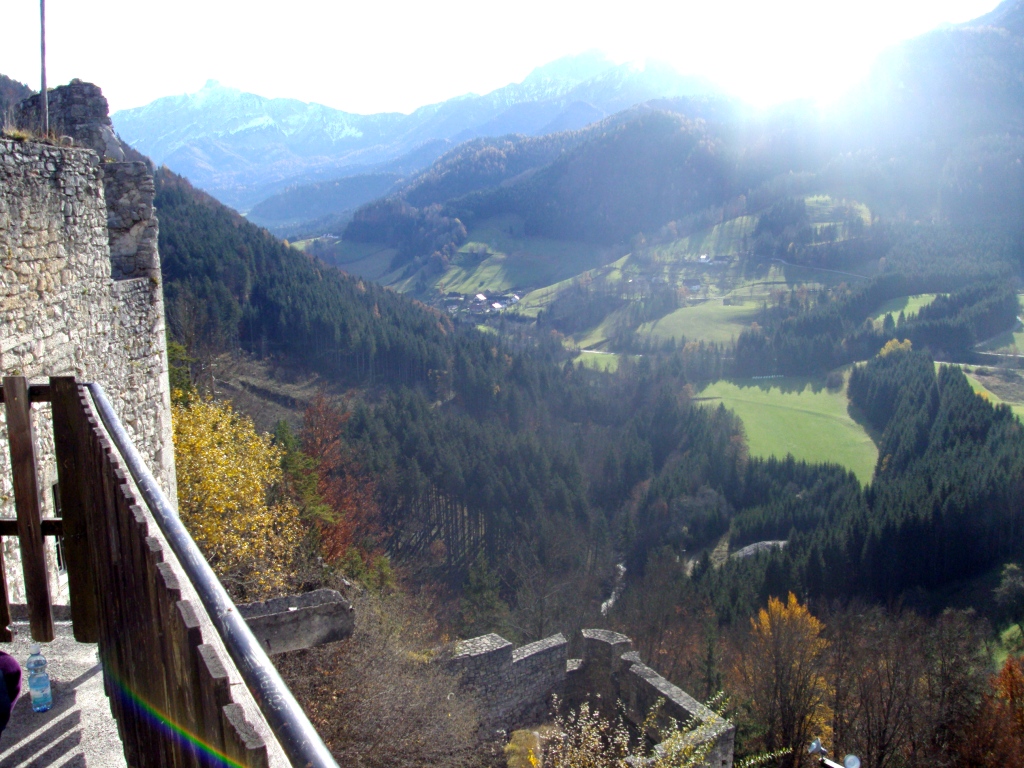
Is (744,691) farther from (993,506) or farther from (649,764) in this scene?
(993,506)

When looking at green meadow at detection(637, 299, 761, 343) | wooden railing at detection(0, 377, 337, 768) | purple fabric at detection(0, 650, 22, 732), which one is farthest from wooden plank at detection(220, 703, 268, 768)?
green meadow at detection(637, 299, 761, 343)

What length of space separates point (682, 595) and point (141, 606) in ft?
168

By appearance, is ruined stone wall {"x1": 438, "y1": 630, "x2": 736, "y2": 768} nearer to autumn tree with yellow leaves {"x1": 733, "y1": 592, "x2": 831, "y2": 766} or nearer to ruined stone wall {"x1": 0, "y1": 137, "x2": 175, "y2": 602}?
autumn tree with yellow leaves {"x1": 733, "y1": 592, "x2": 831, "y2": 766}

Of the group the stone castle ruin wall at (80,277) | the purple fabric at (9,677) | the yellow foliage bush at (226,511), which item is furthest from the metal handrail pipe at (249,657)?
the yellow foliage bush at (226,511)

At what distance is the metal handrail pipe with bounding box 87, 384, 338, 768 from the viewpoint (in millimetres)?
2041

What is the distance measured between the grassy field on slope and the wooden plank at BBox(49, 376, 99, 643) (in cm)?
8976

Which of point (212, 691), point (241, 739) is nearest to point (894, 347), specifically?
point (212, 691)

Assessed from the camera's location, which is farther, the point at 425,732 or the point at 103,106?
the point at 425,732

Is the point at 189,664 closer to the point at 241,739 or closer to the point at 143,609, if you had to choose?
the point at 241,739

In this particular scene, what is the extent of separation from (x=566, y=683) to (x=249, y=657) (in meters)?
18.9

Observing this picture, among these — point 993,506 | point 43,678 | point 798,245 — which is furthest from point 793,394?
point 43,678

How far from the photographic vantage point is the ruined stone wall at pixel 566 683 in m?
16.7

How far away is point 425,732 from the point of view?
13.0m

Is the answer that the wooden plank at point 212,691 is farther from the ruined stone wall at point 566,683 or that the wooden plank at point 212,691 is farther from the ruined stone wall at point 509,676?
the ruined stone wall at point 509,676
